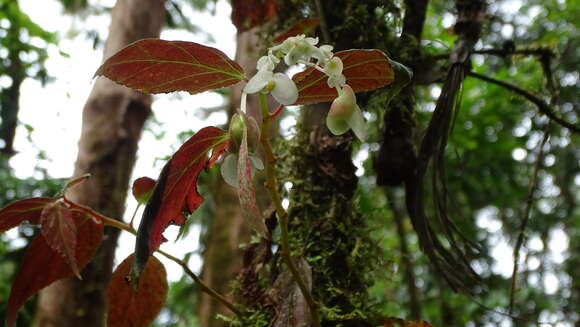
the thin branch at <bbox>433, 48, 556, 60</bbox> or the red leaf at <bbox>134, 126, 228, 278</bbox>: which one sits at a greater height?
the thin branch at <bbox>433, 48, 556, 60</bbox>

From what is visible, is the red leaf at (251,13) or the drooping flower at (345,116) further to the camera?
the red leaf at (251,13)

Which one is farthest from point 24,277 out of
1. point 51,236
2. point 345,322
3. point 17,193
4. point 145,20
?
point 17,193

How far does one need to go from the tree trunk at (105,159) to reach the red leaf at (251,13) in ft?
2.12

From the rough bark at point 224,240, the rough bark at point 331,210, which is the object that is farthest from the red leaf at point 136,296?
the rough bark at point 224,240

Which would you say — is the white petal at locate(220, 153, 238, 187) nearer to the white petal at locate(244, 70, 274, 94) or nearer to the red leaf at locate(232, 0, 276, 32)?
the white petal at locate(244, 70, 274, 94)

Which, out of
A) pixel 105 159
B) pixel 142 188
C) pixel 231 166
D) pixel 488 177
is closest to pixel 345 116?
pixel 231 166

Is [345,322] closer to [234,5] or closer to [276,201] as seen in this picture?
[276,201]

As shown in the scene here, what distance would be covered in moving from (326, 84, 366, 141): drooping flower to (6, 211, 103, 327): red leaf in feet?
1.12

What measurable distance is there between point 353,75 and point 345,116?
0.27ft

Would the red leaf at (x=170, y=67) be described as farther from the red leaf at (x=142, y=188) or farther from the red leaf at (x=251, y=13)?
the red leaf at (x=251, y=13)

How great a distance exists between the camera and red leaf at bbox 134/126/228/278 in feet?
1.41

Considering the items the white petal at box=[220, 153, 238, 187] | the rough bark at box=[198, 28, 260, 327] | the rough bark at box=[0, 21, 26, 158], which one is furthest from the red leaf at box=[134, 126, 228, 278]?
the rough bark at box=[0, 21, 26, 158]

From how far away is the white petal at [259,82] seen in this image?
14.6 inches

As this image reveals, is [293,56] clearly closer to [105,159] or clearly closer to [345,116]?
[345,116]
